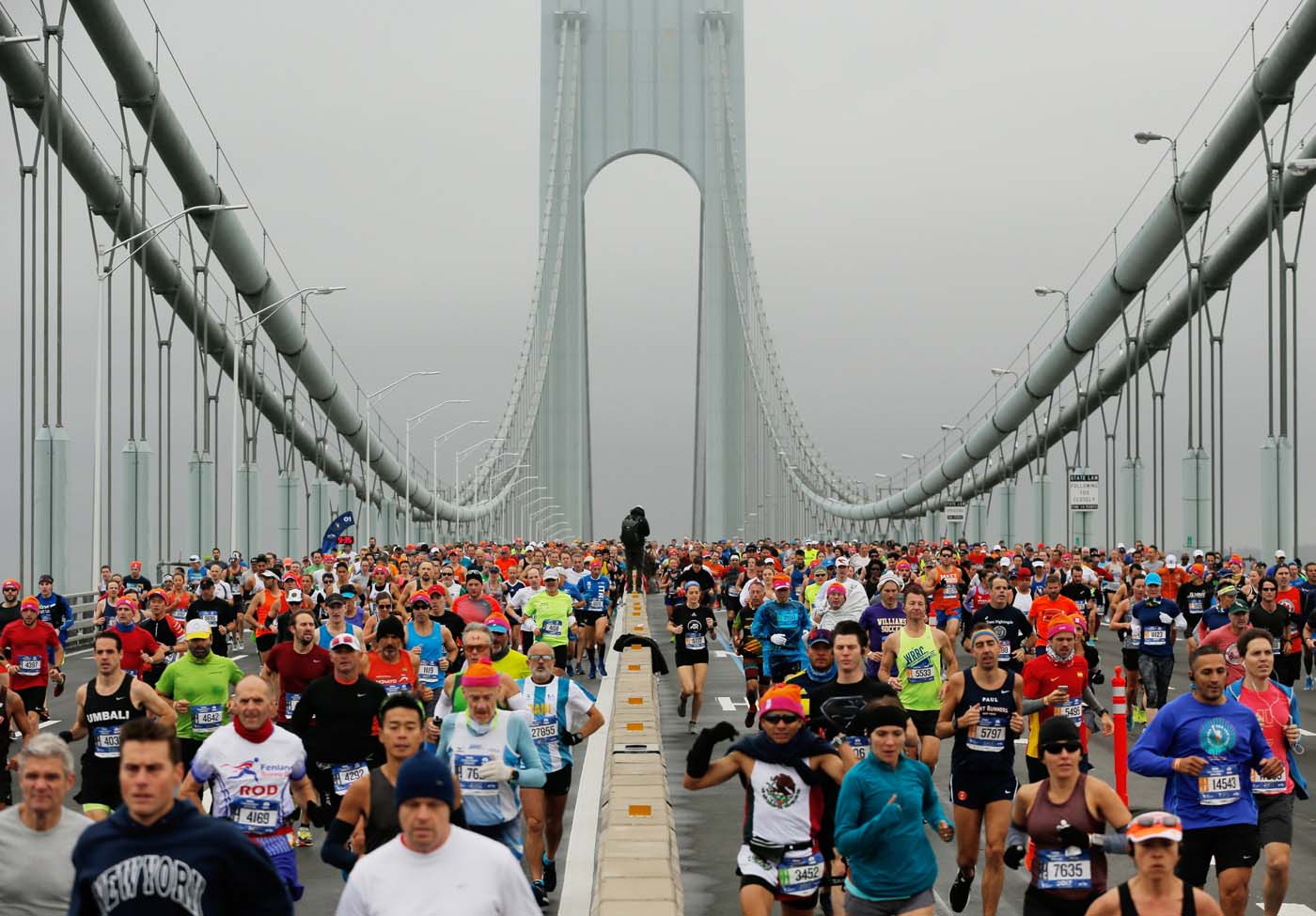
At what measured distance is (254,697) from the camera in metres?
8.27

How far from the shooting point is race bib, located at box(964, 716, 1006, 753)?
10344mm

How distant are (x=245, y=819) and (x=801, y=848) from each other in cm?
224

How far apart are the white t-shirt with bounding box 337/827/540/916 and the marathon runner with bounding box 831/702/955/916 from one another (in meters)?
2.43

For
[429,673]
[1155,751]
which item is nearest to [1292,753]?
[1155,751]

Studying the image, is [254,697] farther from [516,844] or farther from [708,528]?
[708,528]

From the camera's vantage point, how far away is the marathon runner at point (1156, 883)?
226 inches

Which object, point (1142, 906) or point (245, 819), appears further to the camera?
point (245, 819)

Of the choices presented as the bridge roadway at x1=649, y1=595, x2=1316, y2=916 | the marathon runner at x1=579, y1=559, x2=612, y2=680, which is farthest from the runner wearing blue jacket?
the marathon runner at x1=579, y1=559, x2=612, y2=680

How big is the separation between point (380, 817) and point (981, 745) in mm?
4051

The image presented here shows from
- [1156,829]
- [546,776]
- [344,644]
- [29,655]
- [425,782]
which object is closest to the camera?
[425,782]

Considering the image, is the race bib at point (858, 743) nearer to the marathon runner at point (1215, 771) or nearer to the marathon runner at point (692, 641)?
the marathon runner at point (1215, 771)

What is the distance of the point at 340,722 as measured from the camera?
33.2ft

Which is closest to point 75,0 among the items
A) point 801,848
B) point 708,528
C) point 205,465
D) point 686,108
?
point 205,465

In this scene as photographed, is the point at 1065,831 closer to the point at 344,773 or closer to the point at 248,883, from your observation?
the point at 248,883
